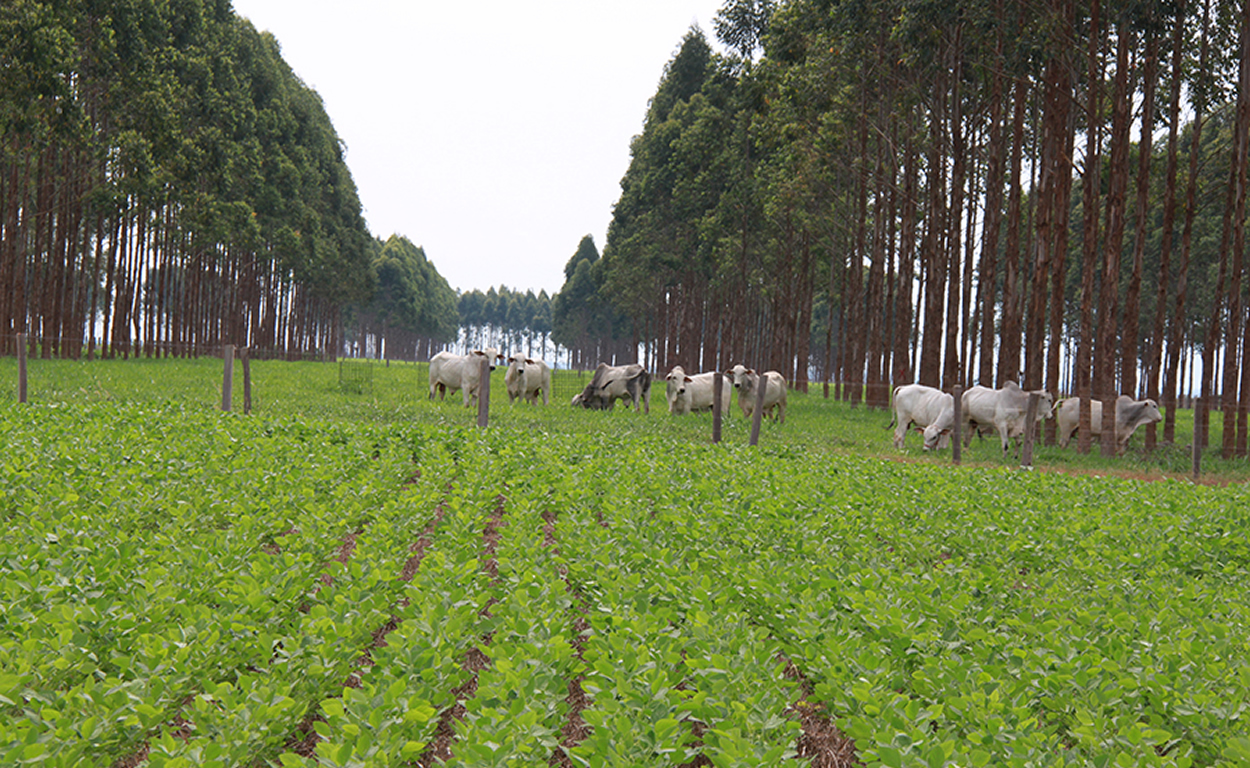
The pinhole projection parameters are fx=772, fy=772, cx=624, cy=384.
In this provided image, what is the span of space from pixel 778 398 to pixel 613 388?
5096 millimetres

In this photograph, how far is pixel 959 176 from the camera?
75.9ft

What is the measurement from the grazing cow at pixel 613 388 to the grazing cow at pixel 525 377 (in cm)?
123

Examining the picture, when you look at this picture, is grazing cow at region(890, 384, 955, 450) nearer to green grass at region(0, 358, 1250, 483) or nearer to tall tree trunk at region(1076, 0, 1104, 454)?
green grass at region(0, 358, 1250, 483)

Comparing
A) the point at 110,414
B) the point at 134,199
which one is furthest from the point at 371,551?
the point at 134,199

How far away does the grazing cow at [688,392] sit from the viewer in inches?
899

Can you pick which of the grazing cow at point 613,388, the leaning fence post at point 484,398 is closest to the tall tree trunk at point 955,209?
the grazing cow at point 613,388

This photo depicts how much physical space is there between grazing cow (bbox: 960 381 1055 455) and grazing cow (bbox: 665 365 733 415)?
6.80 meters

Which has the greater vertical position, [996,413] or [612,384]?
[612,384]

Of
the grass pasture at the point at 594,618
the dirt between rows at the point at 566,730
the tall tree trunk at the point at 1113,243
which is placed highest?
the tall tree trunk at the point at 1113,243

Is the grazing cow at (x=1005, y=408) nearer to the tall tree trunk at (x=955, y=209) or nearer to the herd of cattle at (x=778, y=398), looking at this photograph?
the herd of cattle at (x=778, y=398)

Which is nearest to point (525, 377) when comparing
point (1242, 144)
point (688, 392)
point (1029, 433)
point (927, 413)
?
point (688, 392)

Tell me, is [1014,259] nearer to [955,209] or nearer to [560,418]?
[955,209]

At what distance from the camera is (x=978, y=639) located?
14.3 ft

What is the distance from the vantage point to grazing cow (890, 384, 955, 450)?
17.0m
